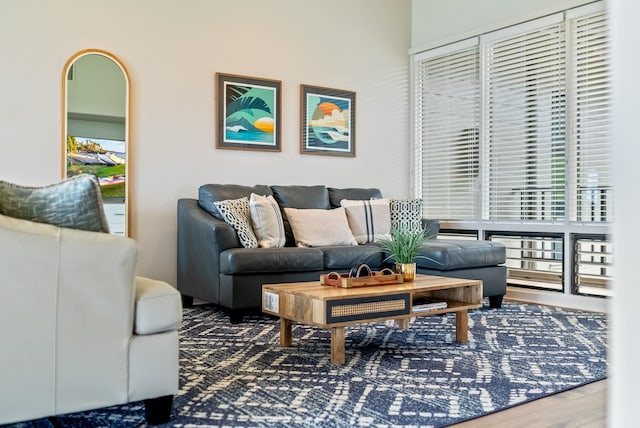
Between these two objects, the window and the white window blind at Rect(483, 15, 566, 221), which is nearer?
the window

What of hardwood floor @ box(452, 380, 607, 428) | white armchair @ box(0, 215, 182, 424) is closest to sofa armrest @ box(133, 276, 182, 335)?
white armchair @ box(0, 215, 182, 424)

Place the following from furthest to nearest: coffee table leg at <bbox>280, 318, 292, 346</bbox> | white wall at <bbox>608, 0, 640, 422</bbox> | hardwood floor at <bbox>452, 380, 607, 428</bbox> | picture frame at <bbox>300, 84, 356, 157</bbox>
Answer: picture frame at <bbox>300, 84, 356, 157</bbox>, coffee table leg at <bbox>280, 318, 292, 346</bbox>, hardwood floor at <bbox>452, 380, 607, 428</bbox>, white wall at <bbox>608, 0, 640, 422</bbox>

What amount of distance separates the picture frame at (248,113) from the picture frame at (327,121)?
294 mm

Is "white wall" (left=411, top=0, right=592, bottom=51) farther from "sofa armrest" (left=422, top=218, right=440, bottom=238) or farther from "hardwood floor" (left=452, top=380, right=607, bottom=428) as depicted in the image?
"hardwood floor" (left=452, top=380, right=607, bottom=428)

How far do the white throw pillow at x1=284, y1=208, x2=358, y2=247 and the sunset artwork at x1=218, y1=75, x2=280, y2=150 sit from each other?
80 cm

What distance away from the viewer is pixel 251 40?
5047 millimetres

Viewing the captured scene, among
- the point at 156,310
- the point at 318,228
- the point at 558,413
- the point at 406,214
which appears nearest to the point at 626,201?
the point at 156,310

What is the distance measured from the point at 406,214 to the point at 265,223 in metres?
1.40

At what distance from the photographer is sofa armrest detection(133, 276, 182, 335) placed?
188 cm

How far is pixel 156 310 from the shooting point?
6.21 ft

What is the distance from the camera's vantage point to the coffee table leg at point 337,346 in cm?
277

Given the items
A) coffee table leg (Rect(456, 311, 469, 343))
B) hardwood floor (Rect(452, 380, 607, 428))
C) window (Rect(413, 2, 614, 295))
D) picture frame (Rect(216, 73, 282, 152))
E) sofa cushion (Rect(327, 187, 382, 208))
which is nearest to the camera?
hardwood floor (Rect(452, 380, 607, 428))

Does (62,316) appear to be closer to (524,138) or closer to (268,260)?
(268,260)

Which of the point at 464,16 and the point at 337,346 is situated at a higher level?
the point at 464,16
